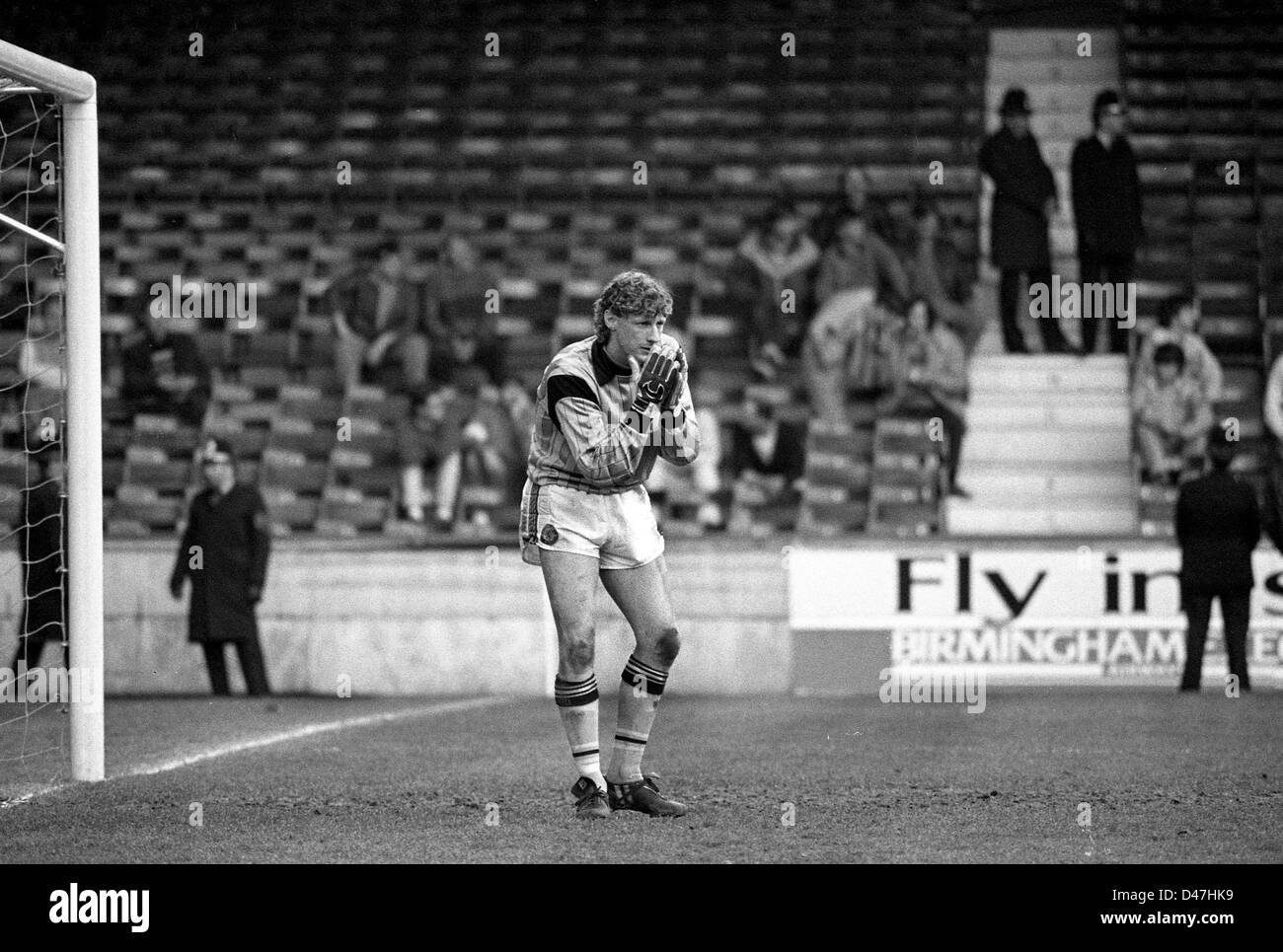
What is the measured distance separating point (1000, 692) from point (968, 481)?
108 inches

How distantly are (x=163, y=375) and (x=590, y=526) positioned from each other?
1035cm

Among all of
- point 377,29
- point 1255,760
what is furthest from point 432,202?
point 1255,760

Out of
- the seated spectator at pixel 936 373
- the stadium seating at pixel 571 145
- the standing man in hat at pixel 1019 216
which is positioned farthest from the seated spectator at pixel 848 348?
the standing man in hat at pixel 1019 216

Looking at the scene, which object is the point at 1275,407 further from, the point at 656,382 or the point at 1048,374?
the point at 656,382

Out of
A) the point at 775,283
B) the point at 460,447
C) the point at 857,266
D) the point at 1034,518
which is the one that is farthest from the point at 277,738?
the point at 1034,518

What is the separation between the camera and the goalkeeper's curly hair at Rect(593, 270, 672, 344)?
649cm

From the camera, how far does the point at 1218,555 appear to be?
13.0 meters

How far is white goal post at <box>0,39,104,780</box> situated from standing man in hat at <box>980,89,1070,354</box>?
32.6ft

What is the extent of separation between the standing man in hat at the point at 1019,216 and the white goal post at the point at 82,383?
32.6ft

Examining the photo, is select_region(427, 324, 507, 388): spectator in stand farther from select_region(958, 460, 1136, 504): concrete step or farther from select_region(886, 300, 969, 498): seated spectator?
select_region(958, 460, 1136, 504): concrete step

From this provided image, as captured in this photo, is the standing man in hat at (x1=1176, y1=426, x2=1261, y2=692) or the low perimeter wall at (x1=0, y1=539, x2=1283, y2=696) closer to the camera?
the standing man in hat at (x1=1176, y1=426, x2=1261, y2=692)

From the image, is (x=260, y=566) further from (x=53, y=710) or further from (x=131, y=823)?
(x=131, y=823)

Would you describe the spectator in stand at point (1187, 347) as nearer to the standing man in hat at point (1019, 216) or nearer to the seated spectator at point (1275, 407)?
the seated spectator at point (1275, 407)

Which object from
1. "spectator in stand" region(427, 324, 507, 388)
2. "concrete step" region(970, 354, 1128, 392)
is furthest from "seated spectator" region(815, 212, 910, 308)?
"spectator in stand" region(427, 324, 507, 388)
